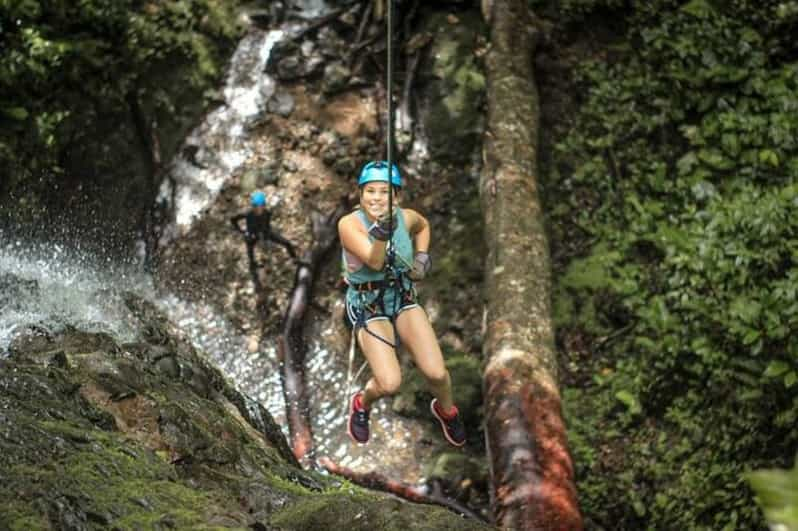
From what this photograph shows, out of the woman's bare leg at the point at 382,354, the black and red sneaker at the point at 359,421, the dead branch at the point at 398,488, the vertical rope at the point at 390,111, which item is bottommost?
the dead branch at the point at 398,488

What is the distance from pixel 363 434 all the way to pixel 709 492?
2.69m

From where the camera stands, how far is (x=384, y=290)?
5992mm

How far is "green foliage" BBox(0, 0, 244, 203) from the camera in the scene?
1021 centimetres

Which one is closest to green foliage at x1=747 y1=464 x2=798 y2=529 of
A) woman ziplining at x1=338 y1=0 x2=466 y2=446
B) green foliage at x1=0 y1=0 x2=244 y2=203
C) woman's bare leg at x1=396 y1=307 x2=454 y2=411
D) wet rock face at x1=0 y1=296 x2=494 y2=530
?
wet rock face at x1=0 y1=296 x2=494 y2=530

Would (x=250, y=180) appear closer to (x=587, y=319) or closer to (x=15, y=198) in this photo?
(x=15, y=198)

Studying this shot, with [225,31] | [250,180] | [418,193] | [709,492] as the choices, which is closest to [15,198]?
[250,180]

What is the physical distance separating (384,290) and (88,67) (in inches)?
247

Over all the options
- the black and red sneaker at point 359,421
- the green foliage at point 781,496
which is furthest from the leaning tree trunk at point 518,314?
the green foliage at point 781,496

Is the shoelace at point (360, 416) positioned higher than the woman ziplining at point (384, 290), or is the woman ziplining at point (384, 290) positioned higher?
the woman ziplining at point (384, 290)

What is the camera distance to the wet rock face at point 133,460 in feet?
11.3

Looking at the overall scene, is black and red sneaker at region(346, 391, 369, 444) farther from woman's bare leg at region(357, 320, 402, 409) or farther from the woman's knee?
the woman's knee

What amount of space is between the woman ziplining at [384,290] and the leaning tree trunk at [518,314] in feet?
3.15

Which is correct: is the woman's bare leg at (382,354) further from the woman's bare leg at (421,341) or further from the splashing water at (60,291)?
the splashing water at (60,291)

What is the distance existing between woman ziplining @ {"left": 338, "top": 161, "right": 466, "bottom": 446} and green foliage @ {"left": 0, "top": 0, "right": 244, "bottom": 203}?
220 inches
